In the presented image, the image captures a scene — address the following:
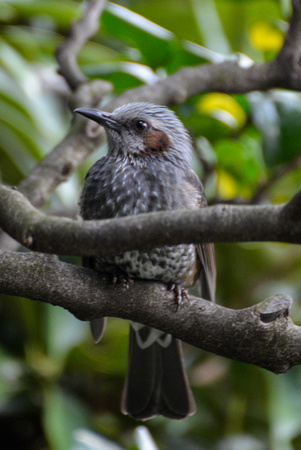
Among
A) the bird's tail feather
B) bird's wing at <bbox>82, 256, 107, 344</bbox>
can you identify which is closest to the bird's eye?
bird's wing at <bbox>82, 256, 107, 344</bbox>

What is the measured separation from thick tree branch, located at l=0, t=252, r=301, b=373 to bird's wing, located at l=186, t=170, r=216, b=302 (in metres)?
0.65

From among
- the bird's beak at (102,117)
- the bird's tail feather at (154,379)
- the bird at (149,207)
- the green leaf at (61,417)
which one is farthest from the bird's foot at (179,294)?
the green leaf at (61,417)

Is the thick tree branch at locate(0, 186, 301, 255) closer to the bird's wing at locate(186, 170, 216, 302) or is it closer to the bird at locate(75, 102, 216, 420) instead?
the bird at locate(75, 102, 216, 420)

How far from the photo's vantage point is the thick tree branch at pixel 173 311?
5.60 ft

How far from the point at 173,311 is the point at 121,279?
0.23 metres

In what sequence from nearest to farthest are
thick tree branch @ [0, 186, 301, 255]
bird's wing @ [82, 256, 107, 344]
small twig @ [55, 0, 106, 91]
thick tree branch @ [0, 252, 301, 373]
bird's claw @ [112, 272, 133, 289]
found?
thick tree branch @ [0, 186, 301, 255] < thick tree branch @ [0, 252, 301, 373] < bird's claw @ [112, 272, 133, 289] < bird's wing @ [82, 256, 107, 344] < small twig @ [55, 0, 106, 91]

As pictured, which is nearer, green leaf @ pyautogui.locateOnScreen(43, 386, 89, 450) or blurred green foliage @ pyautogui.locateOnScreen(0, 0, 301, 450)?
green leaf @ pyautogui.locateOnScreen(43, 386, 89, 450)

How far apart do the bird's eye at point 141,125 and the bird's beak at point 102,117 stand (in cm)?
9

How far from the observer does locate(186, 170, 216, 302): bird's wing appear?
101 inches

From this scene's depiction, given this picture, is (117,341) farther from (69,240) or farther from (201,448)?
(69,240)

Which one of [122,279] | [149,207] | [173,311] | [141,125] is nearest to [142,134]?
[141,125]

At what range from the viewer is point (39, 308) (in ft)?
10.3

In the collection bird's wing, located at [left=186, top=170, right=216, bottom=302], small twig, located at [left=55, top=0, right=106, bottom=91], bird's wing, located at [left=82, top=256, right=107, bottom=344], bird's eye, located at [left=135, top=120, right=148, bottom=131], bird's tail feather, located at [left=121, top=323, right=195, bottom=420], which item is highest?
small twig, located at [left=55, top=0, right=106, bottom=91]

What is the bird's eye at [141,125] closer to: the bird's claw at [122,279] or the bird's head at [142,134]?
the bird's head at [142,134]
